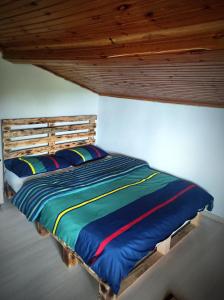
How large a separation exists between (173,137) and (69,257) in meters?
2.11

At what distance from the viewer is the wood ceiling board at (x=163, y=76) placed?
1.69 metres

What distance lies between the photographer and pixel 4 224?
2758mm

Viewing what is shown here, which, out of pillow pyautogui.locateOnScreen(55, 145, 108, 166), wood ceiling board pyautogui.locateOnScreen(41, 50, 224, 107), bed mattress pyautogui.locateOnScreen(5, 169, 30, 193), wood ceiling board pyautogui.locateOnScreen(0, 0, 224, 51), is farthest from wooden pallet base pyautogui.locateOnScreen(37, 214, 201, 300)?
wood ceiling board pyautogui.locateOnScreen(0, 0, 224, 51)

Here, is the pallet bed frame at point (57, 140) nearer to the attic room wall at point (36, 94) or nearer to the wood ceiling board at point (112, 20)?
the attic room wall at point (36, 94)

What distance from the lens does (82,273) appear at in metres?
2.14

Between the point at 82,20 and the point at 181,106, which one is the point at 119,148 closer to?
the point at 181,106

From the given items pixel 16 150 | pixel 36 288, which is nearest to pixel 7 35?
pixel 16 150

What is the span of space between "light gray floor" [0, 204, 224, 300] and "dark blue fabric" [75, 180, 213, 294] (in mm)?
343

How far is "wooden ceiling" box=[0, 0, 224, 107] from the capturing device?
1.14m

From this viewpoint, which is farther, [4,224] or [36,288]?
[4,224]

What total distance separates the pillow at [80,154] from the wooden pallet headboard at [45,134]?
0.23 m

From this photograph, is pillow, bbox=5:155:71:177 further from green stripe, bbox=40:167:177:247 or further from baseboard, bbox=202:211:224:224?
baseboard, bbox=202:211:224:224

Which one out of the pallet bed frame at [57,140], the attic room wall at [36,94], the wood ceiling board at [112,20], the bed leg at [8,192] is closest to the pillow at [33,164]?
the pallet bed frame at [57,140]

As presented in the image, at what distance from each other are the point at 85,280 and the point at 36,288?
0.42 meters
